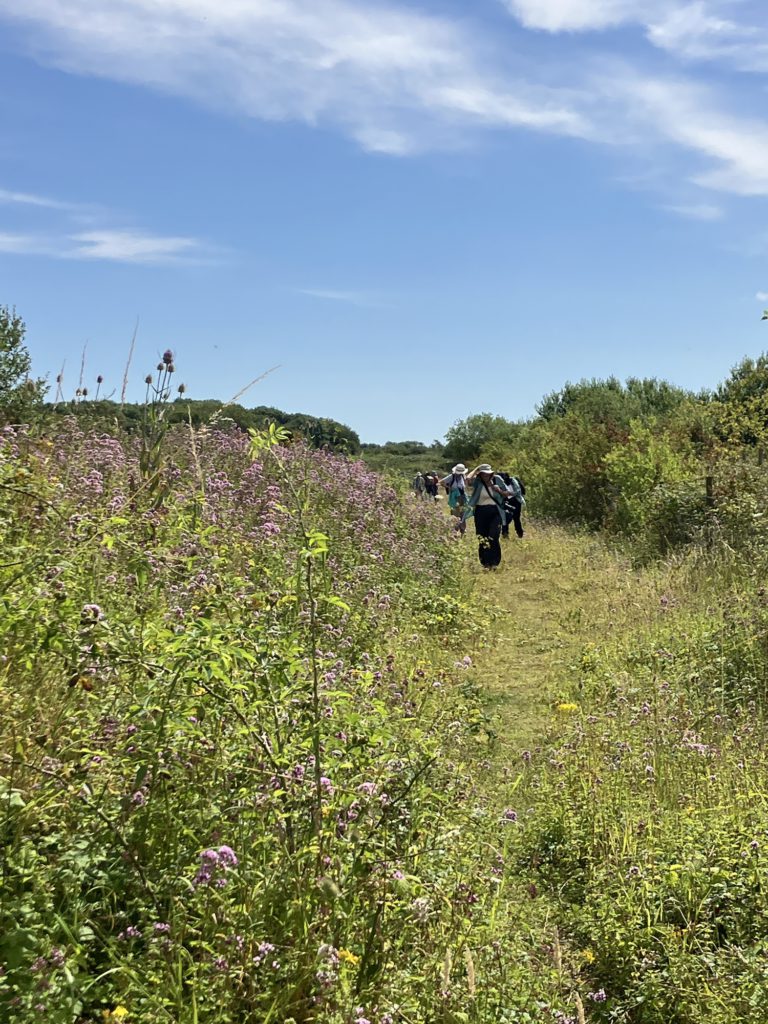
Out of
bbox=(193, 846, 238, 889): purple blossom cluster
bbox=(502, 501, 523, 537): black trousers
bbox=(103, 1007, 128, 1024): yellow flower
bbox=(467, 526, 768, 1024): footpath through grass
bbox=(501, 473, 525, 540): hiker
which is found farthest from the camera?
bbox=(502, 501, 523, 537): black trousers

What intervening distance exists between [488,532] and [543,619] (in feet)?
12.0

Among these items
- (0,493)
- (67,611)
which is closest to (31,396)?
(0,493)

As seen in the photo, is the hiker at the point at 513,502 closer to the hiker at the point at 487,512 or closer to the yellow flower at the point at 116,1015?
the hiker at the point at 487,512

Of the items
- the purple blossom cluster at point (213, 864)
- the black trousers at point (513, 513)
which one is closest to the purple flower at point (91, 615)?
the purple blossom cluster at point (213, 864)

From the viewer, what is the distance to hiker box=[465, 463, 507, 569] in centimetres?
1385

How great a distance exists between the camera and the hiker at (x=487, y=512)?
13852 mm

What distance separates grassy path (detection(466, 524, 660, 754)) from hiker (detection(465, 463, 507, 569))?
0.99 feet

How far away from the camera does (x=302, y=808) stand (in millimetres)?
2895

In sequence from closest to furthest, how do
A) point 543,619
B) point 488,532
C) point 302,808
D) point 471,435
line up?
point 302,808, point 543,619, point 488,532, point 471,435

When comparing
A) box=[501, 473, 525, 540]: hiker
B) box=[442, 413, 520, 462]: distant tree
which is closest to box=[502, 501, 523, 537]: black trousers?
box=[501, 473, 525, 540]: hiker

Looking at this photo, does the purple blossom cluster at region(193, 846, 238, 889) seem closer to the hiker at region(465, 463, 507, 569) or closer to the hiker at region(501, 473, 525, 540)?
the hiker at region(465, 463, 507, 569)

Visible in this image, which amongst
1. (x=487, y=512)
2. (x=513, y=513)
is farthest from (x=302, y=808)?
(x=513, y=513)

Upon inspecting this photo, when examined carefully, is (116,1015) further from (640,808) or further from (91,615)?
(640,808)

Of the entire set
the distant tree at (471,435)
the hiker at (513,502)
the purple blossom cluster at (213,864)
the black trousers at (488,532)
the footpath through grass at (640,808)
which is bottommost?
the footpath through grass at (640,808)
